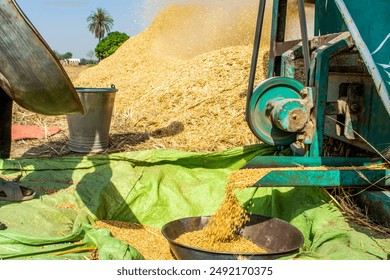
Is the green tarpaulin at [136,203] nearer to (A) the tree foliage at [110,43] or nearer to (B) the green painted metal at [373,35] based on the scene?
(B) the green painted metal at [373,35]

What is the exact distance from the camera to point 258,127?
11.4 feet

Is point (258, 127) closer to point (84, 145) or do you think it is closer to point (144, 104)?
point (84, 145)

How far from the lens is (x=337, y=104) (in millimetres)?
3336

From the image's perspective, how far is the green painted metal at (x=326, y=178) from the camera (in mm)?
2867

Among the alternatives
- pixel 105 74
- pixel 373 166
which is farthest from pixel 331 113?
pixel 105 74

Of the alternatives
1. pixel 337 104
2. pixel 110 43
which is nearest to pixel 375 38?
pixel 337 104

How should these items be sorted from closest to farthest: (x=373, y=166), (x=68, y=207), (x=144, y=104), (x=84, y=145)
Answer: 1. (x=373, y=166)
2. (x=68, y=207)
3. (x=84, y=145)
4. (x=144, y=104)

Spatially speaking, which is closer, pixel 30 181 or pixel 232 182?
pixel 232 182

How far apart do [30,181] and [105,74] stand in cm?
552

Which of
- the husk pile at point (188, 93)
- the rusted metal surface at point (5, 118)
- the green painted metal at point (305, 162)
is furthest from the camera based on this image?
the husk pile at point (188, 93)

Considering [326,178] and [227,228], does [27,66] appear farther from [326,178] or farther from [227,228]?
[326,178]

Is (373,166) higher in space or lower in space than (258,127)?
lower

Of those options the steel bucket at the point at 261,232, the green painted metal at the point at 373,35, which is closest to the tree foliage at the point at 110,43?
the steel bucket at the point at 261,232

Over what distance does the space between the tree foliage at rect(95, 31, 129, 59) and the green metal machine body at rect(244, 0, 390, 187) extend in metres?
26.7
